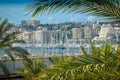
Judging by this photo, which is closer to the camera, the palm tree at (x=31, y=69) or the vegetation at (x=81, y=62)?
the vegetation at (x=81, y=62)

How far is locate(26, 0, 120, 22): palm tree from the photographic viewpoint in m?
3.75

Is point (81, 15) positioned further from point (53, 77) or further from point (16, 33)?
point (16, 33)

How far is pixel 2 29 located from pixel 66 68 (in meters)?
11.0

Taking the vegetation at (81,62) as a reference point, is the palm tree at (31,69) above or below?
below

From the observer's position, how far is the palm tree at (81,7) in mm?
3754

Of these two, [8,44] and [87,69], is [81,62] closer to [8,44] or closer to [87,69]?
[87,69]

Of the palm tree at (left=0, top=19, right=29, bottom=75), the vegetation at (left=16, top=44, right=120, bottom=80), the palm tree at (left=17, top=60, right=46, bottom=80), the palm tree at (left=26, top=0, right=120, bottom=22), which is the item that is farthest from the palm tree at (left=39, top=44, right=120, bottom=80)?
the palm tree at (left=0, top=19, right=29, bottom=75)

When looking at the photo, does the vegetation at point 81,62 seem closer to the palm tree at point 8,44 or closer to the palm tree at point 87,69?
the palm tree at point 87,69

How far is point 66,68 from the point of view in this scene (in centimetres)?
362

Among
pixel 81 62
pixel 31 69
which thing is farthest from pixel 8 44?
pixel 81 62

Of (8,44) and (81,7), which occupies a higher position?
(81,7)

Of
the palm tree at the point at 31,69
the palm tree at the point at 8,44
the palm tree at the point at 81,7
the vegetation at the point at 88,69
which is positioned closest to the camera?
the vegetation at the point at 88,69

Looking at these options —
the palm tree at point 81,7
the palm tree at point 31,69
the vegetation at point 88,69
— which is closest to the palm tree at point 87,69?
the vegetation at point 88,69

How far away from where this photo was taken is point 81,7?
391 centimetres
